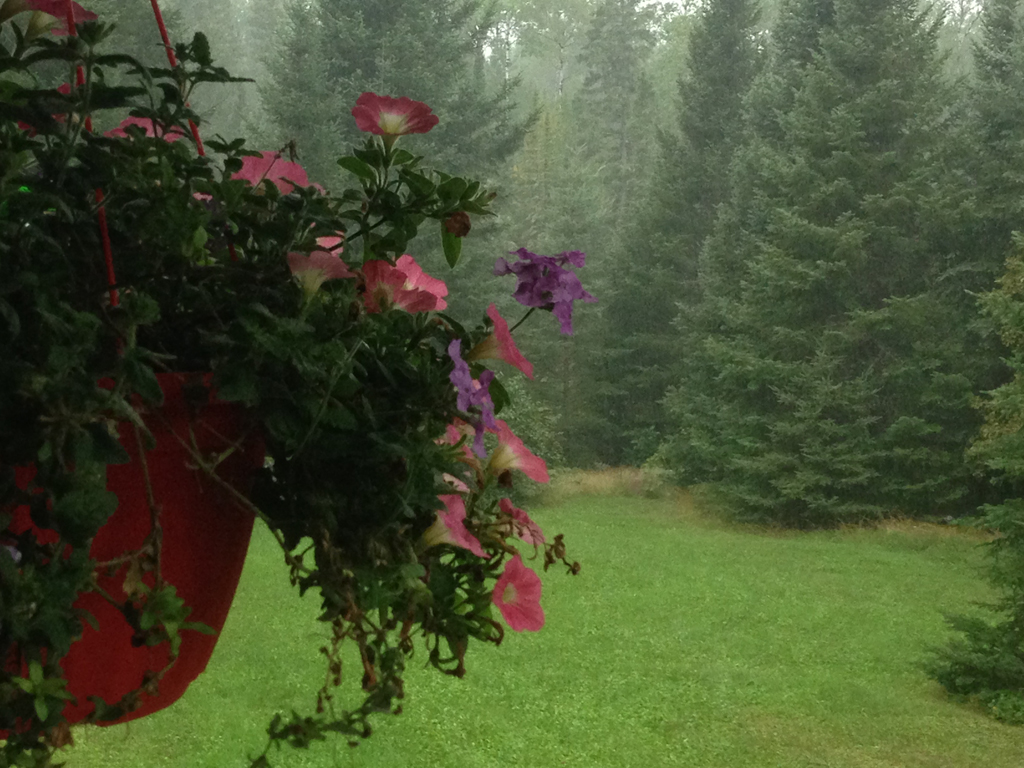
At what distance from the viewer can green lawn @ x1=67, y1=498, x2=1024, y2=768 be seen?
2812 millimetres

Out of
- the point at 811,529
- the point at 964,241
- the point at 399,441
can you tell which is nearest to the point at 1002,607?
the point at 811,529

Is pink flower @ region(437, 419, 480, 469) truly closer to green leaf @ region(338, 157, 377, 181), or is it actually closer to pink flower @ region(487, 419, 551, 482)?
pink flower @ region(487, 419, 551, 482)

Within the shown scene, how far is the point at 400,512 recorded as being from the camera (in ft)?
1.22

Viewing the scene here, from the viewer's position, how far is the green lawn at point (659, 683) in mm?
2812

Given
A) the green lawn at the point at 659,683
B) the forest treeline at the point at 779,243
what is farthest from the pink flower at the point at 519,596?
the forest treeline at the point at 779,243

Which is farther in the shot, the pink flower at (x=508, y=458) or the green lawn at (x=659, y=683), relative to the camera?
the green lawn at (x=659, y=683)

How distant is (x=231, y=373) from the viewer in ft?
1.12

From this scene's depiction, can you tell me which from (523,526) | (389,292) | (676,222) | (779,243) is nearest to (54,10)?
(389,292)

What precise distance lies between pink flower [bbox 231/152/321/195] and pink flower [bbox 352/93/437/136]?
6 centimetres

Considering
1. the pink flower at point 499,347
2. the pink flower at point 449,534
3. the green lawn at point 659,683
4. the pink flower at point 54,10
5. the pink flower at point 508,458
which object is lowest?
the green lawn at point 659,683

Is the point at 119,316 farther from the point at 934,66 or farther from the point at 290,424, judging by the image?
the point at 934,66

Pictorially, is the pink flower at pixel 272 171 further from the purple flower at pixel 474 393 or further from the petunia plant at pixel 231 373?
the purple flower at pixel 474 393

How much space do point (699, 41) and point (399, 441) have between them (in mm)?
8525

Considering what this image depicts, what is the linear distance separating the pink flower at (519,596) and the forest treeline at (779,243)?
4.83 m
